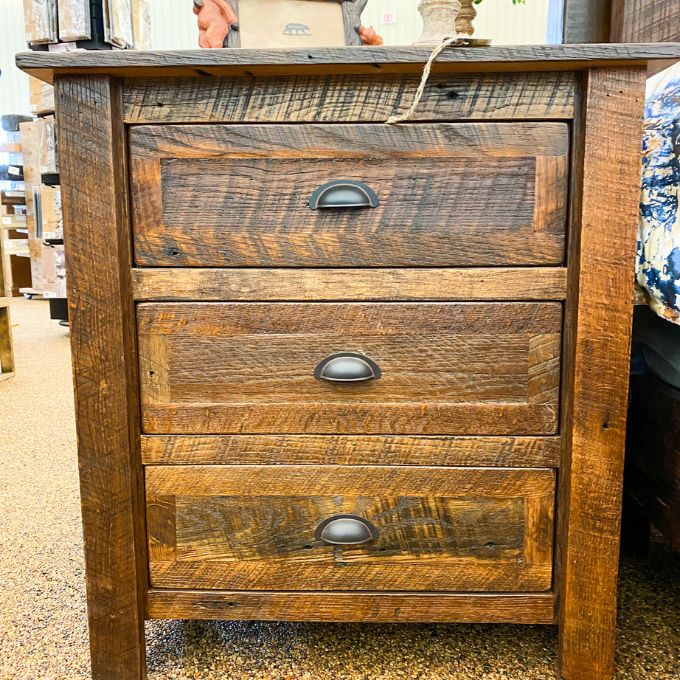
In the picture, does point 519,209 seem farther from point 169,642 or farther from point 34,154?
point 34,154

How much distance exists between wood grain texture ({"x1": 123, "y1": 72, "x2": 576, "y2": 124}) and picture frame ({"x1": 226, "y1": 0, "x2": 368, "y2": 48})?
0.76 feet

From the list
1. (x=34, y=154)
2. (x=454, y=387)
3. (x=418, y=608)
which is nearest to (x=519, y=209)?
(x=454, y=387)

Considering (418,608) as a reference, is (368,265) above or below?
above

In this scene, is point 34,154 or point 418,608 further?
point 34,154

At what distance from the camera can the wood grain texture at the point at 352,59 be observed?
2.22 feet

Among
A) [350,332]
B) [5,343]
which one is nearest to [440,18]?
[350,332]

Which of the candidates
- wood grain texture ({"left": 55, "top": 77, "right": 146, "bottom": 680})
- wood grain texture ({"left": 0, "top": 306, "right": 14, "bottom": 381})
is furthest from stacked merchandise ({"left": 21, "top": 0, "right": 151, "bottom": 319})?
wood grain texture ({"left": 55, "top": 77, "right": 146, "bottom": 680})

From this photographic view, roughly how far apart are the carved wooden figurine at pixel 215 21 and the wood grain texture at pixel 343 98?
210mm

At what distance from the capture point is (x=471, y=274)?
2.44 ft

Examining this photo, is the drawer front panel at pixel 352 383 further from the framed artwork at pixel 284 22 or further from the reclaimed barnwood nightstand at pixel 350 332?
the framed artwork at pixel 284 22

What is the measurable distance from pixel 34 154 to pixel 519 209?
151 inches

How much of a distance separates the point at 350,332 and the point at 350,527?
247 millimetres

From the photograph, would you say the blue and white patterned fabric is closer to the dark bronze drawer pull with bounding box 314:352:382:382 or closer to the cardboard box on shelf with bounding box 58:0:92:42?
the dark bronze drawer pull with bounding box 314:352:382:382

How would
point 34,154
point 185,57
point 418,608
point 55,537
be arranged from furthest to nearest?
point 34,154 → point 55,537 → point 418,608 → point 185,57
